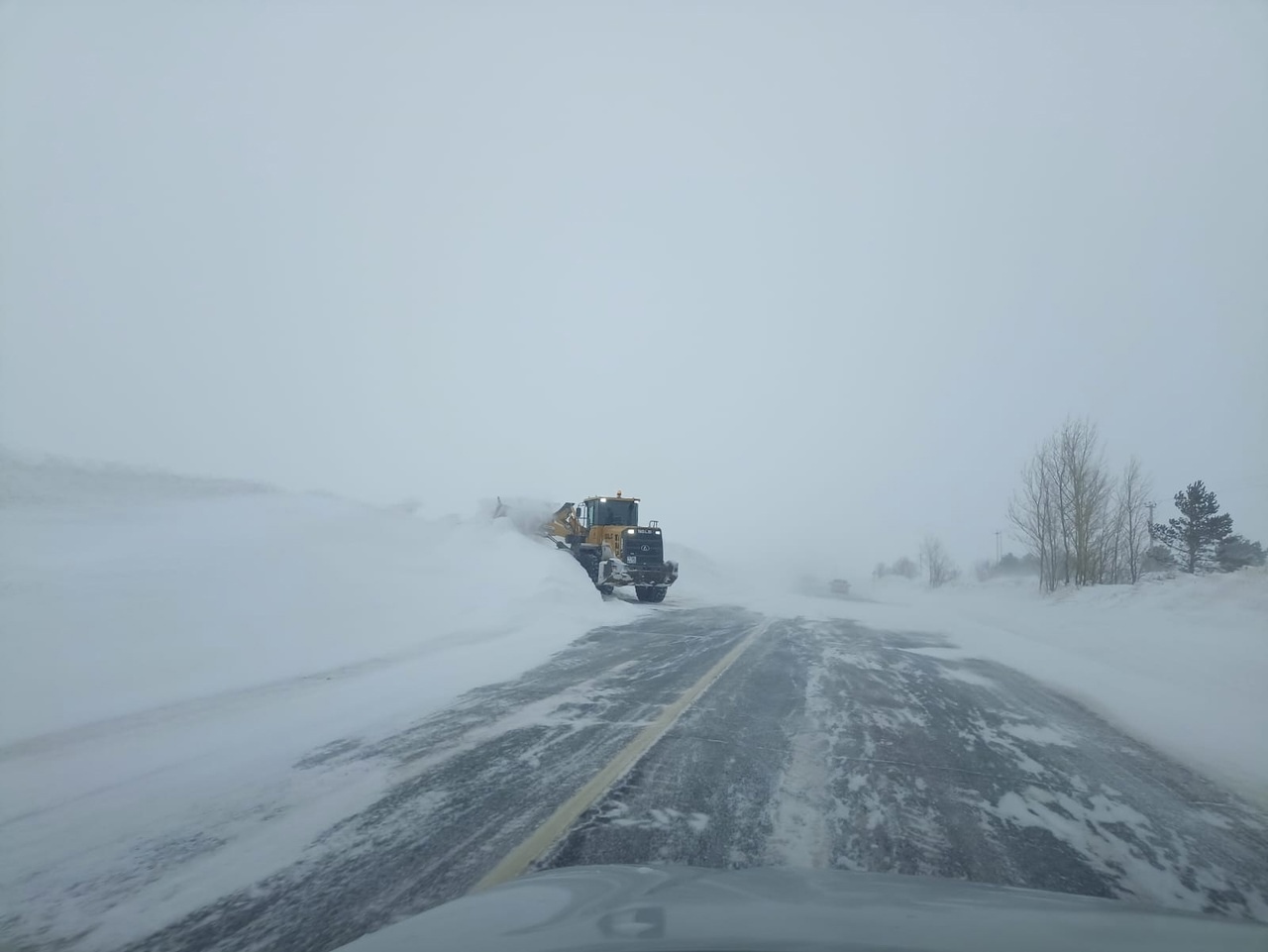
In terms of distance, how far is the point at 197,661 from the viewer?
8781 millimetres

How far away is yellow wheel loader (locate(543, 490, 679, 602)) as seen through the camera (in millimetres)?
25438

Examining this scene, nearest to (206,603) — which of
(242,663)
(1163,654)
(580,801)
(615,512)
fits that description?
(242,663)

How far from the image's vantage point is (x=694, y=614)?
21.7 m

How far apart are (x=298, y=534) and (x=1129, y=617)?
1988cm

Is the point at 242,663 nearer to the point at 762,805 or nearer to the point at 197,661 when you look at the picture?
the point at 197,661

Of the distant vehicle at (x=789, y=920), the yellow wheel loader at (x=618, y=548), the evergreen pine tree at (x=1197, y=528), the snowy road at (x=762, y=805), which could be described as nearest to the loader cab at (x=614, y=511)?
the yellow wheel loader at (x=618, y=548)

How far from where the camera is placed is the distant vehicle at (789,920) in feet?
7.94

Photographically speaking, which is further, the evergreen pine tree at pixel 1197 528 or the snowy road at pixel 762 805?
the evergreen pine tree at pixel 1197 528

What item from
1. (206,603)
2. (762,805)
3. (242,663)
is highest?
(206,603)

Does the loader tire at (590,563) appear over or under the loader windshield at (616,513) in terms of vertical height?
under

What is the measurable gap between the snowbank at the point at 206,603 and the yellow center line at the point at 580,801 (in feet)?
8.42

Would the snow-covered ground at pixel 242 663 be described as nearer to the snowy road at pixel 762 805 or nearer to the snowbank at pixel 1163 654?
the snowbank at pixel 1163 654

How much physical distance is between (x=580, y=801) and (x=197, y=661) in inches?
254

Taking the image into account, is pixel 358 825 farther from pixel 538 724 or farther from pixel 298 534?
pixel 298 534
